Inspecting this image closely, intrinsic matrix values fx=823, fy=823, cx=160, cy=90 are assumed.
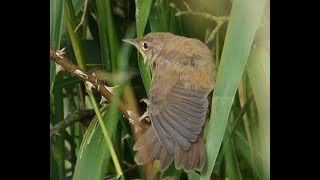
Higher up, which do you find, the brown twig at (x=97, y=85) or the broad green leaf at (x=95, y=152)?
the brown twig at (x=97, y=85)

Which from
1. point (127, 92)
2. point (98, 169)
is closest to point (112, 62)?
point (127, 92)

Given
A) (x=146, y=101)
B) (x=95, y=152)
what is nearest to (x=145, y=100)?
(x=146, y=101)

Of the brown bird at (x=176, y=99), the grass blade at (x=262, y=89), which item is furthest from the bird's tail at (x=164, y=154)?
the grass blade at (x=262, y=89)

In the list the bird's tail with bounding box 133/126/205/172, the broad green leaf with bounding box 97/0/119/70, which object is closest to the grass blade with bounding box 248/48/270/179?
the bird's tail with bounding box 133/126/205/172

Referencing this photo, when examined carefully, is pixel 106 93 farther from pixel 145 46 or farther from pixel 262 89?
pixel 262 89

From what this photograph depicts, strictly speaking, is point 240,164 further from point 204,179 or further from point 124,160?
point 124,160

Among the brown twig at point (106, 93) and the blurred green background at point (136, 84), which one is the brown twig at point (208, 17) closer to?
the blurred green background at point (136, 84)

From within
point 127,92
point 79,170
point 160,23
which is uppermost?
point 160,23
